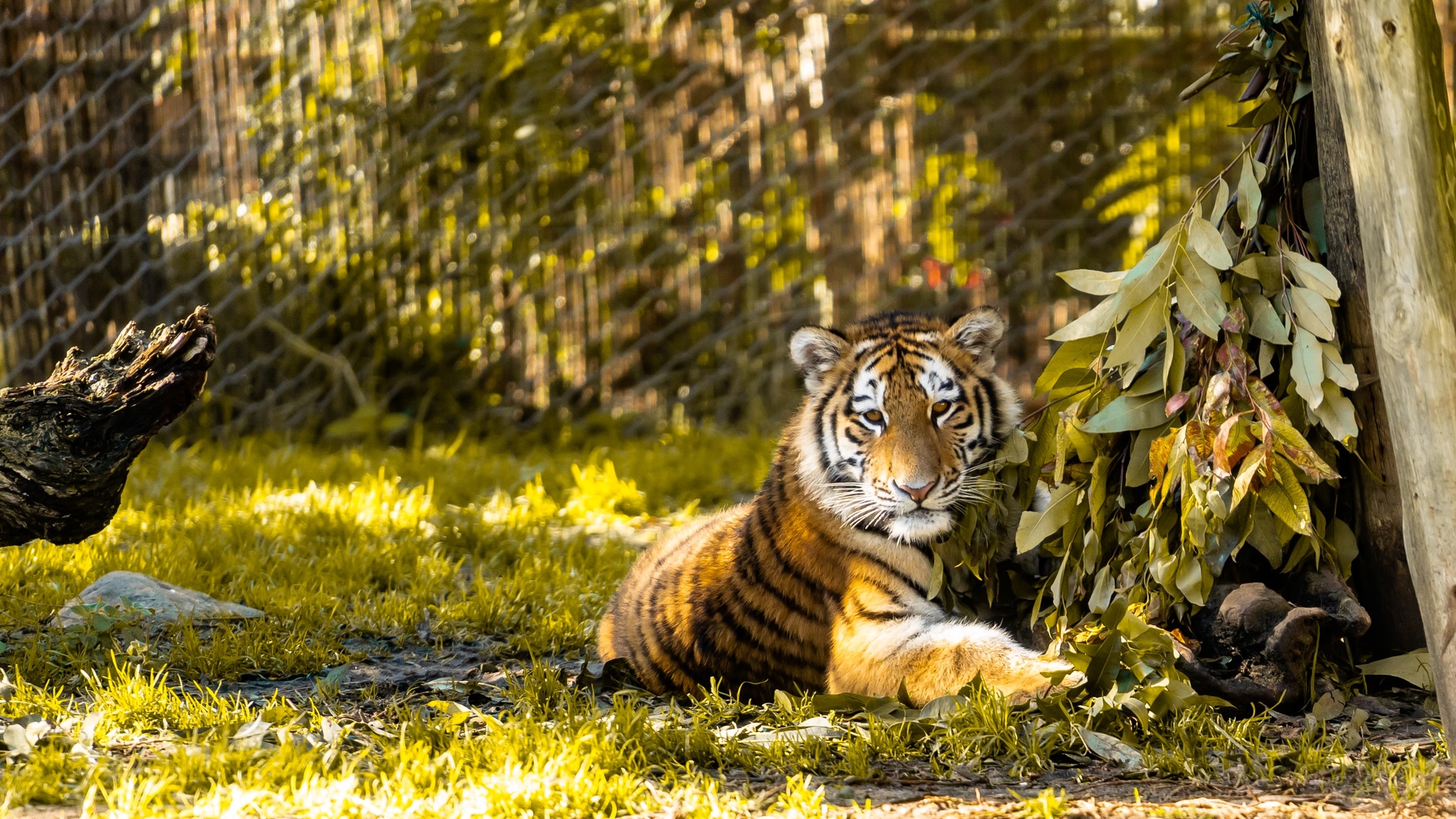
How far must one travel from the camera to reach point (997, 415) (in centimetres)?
333

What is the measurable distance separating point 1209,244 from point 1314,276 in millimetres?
228

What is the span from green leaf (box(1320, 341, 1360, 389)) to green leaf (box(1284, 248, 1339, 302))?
107 mm

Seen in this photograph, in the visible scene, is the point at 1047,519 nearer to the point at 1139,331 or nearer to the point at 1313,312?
the point at 1139,331

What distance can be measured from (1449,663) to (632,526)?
10.8 feet

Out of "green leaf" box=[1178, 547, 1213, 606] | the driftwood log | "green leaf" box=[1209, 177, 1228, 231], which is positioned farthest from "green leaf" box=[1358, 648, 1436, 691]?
the driftwood log

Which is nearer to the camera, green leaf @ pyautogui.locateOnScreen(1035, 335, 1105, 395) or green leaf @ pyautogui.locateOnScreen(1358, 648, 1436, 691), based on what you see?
green leaf @ pyautogui.locateOnScreen(1358, 648, 1436, 691)

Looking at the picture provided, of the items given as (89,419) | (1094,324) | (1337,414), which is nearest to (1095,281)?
(1094,324)

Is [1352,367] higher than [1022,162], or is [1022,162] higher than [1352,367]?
[1022,162]

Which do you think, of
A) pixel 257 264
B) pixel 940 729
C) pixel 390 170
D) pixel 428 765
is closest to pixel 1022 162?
pixel 390 170

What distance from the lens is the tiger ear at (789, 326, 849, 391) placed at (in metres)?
3.39

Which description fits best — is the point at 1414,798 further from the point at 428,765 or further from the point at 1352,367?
the point at 428,765

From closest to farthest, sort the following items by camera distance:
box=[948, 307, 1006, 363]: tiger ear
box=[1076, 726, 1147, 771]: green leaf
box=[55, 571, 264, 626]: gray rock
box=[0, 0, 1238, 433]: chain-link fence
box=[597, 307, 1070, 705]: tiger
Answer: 1. box=[1076, 726, 1147, 771]: green leaf
2. box=[597, 307, 1070, 705]: tiger
3. box=[948, 307, 1006, 363]: tiger ear
4. box=[55, 571, 264, 626]: gray rock
5. box=[0, 0, 1238, 433]: chain-link fence

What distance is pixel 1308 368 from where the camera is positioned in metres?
2.77

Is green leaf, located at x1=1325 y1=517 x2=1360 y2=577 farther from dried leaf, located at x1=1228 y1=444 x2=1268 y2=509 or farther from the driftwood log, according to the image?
the driftwood log
